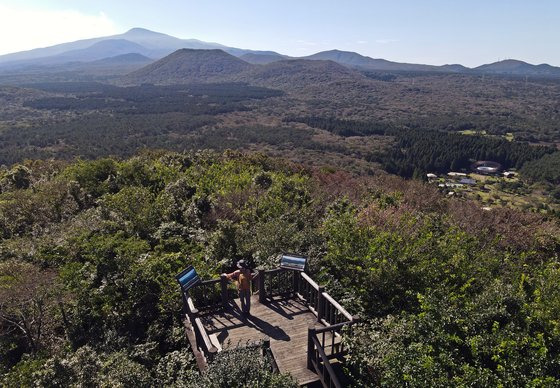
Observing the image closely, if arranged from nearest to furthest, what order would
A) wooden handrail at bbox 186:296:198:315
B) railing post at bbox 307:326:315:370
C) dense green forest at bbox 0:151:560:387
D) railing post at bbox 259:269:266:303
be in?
dense green forest at bbox 0:151:560:387 < railing post at bbox 307:326:315:370 < wooden handrail at bbox 186:296:198:315 < railing post at bbox 259:269:266:303

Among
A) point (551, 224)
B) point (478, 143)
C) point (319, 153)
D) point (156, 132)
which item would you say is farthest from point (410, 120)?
point (551, 224)

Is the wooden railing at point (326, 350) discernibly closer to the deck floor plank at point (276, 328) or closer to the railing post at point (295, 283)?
the deck floor plank at point (276, 328)

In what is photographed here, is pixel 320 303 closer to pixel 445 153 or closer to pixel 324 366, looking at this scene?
pixel 324 366

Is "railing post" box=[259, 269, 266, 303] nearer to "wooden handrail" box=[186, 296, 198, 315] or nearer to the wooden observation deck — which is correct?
the wooden observation deck

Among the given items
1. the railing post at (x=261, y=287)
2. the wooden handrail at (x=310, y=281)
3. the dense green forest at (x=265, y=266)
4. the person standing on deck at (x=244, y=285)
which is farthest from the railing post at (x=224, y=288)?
the wooden handrail at (x=310, y=281)

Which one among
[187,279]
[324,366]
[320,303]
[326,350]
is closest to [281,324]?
[320,303]

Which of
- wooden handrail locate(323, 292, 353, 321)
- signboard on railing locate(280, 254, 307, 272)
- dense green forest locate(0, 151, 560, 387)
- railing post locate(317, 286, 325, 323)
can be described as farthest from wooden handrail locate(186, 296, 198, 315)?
wooden handrail locate(323, 292, 353, 321)

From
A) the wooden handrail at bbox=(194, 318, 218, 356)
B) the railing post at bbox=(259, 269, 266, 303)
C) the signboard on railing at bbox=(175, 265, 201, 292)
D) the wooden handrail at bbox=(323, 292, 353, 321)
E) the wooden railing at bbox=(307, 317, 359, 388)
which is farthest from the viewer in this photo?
the railing post at bbox=(259, 269, 266, 303)
